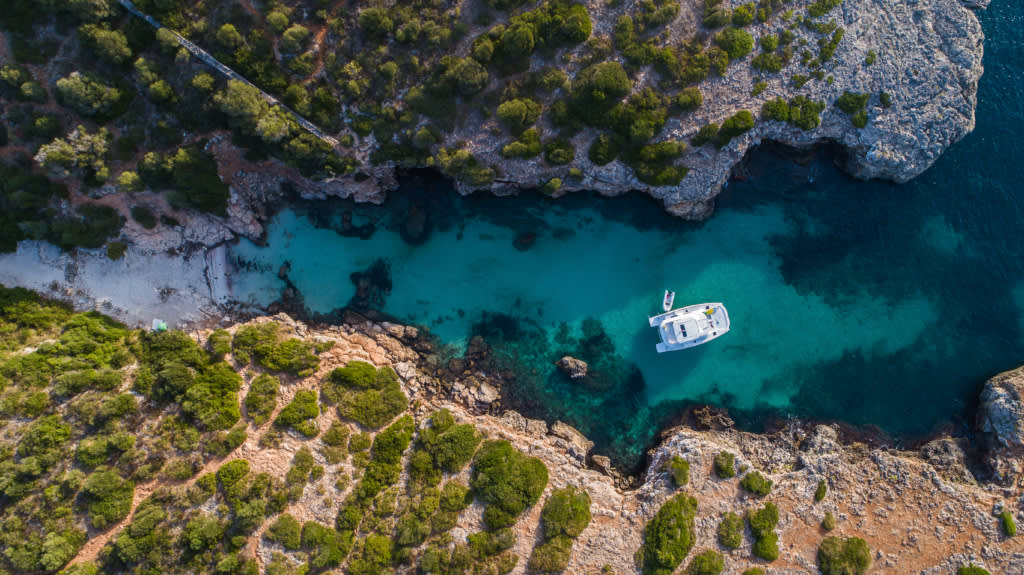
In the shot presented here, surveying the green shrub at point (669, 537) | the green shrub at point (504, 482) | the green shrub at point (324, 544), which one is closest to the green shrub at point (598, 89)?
the green shrub at point (504, 482)

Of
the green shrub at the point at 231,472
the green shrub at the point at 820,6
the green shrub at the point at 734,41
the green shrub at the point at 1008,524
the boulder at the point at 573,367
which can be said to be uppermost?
the green shrub at the point at 820,6

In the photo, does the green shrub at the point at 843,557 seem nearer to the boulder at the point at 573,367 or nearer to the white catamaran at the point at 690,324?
the white catamaran at the point at 690,324

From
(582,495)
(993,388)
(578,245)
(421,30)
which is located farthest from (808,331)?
(421,30)

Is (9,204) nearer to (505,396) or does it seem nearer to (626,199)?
(505,396)

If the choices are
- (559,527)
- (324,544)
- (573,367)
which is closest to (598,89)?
(573,367)

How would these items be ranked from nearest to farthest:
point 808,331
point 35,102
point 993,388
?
1. point 35,102
2. point 993,388
3. point 808,331

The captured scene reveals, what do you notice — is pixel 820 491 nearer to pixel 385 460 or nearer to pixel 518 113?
pixel 385 460
